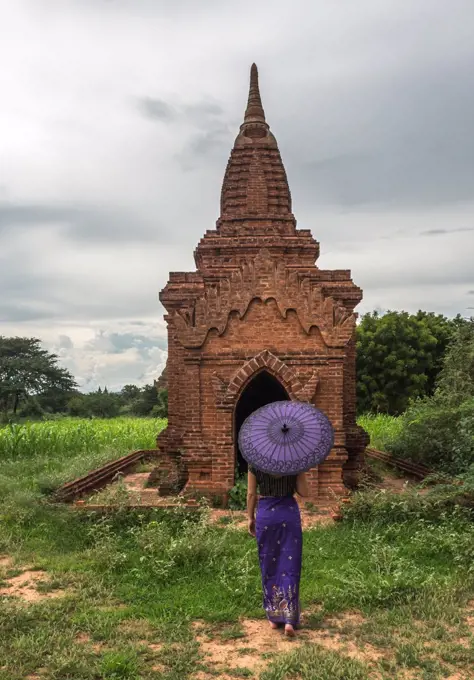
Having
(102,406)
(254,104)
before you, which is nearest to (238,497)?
(254,104)

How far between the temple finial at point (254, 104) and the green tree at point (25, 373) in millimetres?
35394

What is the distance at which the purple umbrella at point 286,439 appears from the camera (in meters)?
5.04

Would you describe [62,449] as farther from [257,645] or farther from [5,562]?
[257,645]

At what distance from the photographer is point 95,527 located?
26.1 ft

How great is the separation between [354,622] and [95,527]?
399cm

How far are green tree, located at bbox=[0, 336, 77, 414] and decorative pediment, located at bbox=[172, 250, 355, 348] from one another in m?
36.8

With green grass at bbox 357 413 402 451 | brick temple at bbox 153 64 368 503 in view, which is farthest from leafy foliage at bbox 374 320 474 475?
brick temple at bbox 153 64 368 503

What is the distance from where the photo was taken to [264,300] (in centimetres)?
1012

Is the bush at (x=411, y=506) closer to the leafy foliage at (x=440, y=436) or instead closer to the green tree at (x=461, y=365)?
the leafy foliage at (x=440, y=436)

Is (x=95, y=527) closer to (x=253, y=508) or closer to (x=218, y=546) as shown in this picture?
(x=218, y=546)

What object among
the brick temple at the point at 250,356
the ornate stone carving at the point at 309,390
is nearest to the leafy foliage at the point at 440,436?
the brick temple at the point at 250,356

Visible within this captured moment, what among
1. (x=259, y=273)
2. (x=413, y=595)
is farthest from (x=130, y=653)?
(x=259, y=273)

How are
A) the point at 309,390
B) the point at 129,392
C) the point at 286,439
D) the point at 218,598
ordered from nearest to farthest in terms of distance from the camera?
the point at 286,439
the point at 218,598
the point at 309,390
the point at 129,392

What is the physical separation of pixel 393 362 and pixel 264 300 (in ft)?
63.8
